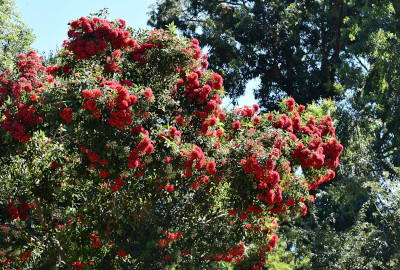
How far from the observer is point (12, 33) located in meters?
19.8

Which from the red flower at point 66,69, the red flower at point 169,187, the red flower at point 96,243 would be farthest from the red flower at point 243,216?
the red flower at point 66,69

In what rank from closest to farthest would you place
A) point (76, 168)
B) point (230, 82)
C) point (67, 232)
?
1. point (76, 168)
2. point (67, 232)
3. point (230, 82)

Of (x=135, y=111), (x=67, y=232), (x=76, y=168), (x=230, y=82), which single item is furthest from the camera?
(x=230, y=82)

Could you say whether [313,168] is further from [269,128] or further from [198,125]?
[198,125]

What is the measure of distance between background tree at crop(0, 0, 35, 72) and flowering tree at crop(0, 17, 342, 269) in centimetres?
1274

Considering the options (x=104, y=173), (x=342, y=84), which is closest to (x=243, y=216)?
(x=104, y=173)

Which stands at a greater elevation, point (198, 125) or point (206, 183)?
point (198, 125)

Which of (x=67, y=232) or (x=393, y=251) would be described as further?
(x=393, y=251)

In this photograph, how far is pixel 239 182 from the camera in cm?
695

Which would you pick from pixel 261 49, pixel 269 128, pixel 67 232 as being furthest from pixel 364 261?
pixel 261 49

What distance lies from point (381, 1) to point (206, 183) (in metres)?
12.7

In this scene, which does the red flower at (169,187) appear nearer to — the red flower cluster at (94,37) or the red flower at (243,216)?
the red flower at (243,216)

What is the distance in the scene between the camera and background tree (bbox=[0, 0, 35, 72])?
1942 cm

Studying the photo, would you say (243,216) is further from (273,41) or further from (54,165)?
(273,41)
